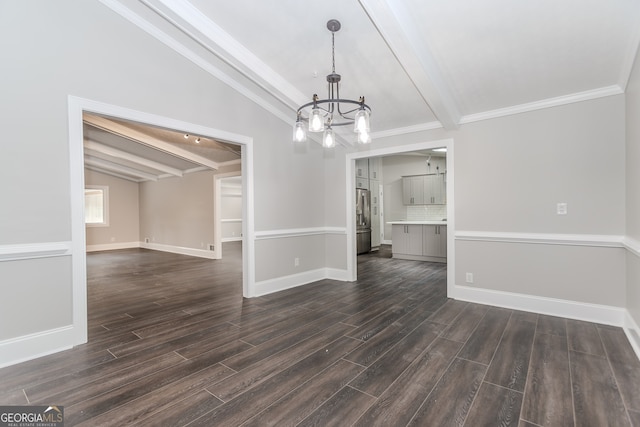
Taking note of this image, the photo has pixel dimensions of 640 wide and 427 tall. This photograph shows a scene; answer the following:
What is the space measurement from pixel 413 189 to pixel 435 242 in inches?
92.1

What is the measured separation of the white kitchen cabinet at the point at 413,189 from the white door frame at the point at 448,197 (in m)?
4.22

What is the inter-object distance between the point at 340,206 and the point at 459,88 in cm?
256

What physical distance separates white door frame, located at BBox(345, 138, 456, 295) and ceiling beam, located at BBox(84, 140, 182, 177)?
595 cm

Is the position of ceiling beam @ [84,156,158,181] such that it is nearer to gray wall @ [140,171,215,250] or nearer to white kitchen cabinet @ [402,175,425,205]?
gray wall @ [140,171,215,250]

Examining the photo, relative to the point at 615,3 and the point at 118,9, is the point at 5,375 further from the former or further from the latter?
the point at 615,3

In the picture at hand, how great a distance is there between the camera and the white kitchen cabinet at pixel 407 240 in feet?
23.5

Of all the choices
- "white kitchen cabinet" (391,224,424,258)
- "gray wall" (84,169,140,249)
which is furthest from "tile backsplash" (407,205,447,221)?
"gray wall" (84,169,140,249)

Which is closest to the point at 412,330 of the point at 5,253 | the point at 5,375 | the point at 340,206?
the point at 340,206

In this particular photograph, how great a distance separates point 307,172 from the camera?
16.7 ft

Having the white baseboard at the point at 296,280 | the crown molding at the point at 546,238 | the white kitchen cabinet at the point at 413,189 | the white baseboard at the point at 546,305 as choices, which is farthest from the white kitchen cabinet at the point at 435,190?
the white baseboard at the point at 546,305

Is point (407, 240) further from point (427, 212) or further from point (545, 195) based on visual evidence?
point (545, 195)

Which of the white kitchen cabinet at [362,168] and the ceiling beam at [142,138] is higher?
the ceiling beam at [142,138]

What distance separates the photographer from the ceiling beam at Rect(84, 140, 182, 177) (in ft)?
23.7

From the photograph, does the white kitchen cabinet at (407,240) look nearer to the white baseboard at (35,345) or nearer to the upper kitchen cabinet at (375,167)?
the upper kitchen cabinet at (375,167)
